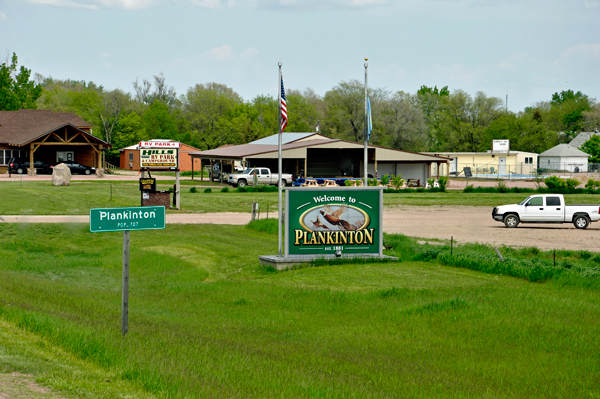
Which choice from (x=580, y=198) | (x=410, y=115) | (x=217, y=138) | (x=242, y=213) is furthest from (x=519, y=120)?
(x=242, y=213)

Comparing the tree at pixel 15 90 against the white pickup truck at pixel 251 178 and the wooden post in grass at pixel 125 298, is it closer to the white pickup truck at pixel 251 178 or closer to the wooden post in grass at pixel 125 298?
the white pickup truck at pixel 251 178

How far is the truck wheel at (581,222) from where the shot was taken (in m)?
28.7

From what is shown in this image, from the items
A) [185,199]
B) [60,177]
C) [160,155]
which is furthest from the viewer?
[60,177]

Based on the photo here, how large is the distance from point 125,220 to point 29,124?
6835 cm

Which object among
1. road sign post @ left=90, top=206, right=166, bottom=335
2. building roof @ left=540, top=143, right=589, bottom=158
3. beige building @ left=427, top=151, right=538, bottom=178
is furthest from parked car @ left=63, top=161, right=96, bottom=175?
road sign post @ left=90, top=206, right=166, bottom=335

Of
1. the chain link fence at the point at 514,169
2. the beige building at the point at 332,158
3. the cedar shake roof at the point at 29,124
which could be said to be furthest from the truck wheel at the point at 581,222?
the chain link fence at the point at 514,169

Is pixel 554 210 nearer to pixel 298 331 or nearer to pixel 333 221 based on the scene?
pixel 333 221

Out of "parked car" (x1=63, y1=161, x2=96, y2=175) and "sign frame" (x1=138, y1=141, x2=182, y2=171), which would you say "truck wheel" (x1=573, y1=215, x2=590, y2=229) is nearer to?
"sign frame" (x1=138, y1=141, x2=182, y2=171)

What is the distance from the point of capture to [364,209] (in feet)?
58.5

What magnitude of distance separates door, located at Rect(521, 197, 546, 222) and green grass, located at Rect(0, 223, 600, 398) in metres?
11.0

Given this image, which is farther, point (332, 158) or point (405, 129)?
point (405, 129)

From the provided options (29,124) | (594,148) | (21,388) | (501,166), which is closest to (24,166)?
(29,124)

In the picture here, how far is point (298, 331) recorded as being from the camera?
413 inches

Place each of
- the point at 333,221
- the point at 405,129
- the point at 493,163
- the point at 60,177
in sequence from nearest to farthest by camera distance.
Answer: the point at 333,221
the point at 60,177
the point at 493,163
the point at 405,129
